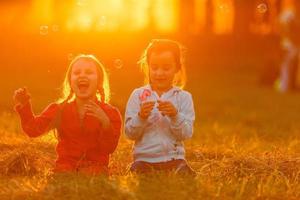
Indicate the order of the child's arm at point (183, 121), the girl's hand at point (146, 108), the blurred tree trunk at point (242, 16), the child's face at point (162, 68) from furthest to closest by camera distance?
1. the blurred tree trunk at point (242, 16)
2. the child's face at point (162, 68)
3. the child's arm at point (183, 121)
4. the girl's hand at point (146, 108)

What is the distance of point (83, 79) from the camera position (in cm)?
743

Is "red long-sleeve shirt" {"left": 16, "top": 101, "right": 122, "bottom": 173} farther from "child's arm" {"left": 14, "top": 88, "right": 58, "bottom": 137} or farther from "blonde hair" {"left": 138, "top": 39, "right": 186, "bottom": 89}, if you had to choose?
"blonde hair" {"left": 138, "top": 39, "right": 186, "bottom": 89}

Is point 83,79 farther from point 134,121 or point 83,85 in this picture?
point 134,121

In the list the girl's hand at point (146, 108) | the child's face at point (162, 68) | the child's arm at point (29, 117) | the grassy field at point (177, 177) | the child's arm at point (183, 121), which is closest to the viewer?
the grassy field at point (177, 177)

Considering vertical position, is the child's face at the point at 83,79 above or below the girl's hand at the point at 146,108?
above

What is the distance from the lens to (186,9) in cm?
3959

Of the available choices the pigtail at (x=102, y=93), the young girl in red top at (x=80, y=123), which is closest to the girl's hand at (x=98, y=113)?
the young girl in red top at (x=80, y=123)

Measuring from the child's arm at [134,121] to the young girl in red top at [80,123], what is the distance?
0.37 ft

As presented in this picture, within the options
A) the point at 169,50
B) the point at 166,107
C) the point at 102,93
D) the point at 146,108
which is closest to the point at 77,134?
the point at 102,93

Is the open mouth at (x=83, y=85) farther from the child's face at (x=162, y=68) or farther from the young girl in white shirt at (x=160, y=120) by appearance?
the child's face at (x=162, y=68)

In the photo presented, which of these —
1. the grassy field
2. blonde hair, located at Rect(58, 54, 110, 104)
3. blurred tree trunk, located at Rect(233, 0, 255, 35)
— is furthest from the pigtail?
blurred tree trunk, located at Rect(233, 0, 255, 35)

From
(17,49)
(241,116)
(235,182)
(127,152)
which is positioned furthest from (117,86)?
(235,182)

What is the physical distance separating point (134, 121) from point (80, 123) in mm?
470

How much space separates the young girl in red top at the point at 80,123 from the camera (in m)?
7.30
